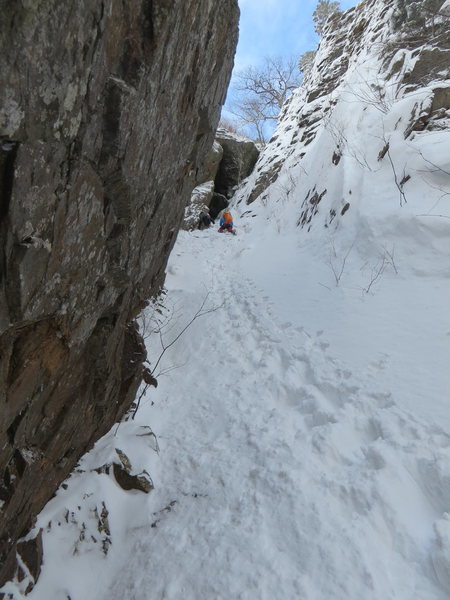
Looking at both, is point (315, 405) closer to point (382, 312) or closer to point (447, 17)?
point (382, 312)

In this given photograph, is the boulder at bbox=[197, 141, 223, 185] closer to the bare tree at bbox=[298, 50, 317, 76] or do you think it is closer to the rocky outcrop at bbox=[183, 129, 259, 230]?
the rocky outcrop at bbox=[183, 129, 259, 230]

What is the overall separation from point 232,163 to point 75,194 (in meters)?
18.7

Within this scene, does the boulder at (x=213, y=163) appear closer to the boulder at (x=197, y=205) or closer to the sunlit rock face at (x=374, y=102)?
the boulder at (x=197, y=205)

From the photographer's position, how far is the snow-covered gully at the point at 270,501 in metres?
2.17

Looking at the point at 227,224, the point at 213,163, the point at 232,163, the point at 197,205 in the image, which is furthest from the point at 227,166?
the point at 227,224

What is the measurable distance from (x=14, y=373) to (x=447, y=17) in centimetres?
1090

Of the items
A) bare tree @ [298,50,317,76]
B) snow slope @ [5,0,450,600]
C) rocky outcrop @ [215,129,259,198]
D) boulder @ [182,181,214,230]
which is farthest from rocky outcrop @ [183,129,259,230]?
snow slope @ [5,0,450,600]

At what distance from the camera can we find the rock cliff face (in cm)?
146

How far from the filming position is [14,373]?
6.33 feet

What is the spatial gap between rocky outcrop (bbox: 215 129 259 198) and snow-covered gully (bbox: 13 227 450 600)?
16.9 metres

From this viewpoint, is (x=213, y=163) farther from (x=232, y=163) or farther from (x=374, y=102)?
(x=374, y=102)

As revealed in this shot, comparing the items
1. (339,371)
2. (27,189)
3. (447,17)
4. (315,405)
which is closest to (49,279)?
(27,189)

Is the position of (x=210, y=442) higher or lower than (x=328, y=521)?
lower

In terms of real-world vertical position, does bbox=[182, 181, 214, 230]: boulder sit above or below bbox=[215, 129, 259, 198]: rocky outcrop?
below
